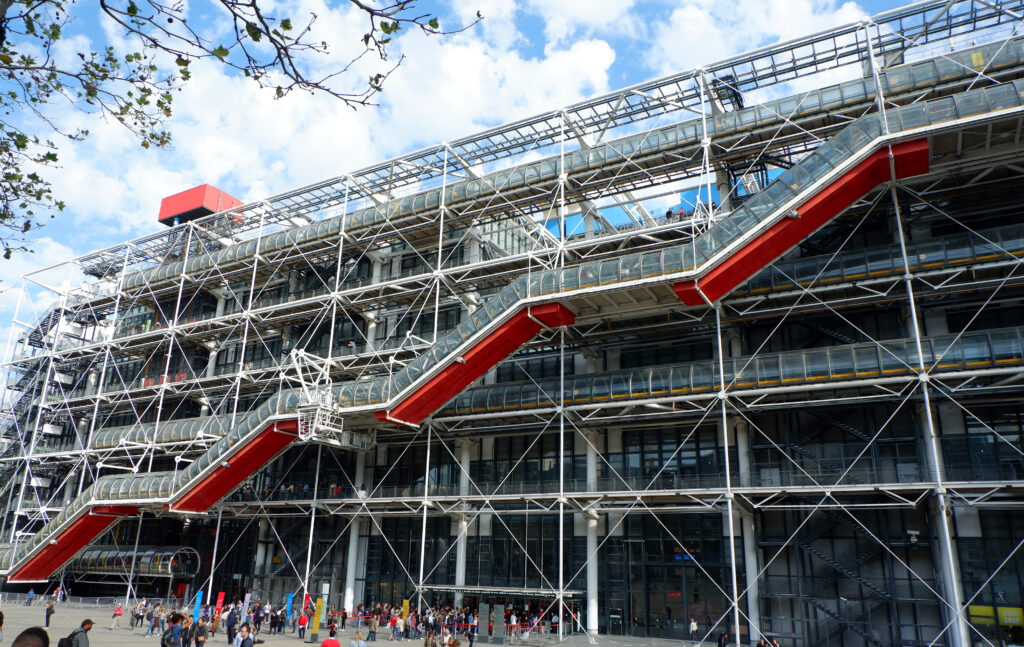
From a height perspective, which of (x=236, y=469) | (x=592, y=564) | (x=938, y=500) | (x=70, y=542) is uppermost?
(x=236, y=469)

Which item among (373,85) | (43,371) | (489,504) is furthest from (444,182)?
(43,371)

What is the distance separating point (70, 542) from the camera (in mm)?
30359

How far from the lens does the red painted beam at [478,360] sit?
72.9ft

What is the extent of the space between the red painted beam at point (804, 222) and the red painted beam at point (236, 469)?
48.4ft

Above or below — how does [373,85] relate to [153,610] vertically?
above

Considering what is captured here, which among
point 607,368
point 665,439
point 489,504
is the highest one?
point 607,368

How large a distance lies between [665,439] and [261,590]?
1776 cm

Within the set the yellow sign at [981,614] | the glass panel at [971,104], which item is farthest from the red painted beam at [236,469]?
the glass panel at [971,104]

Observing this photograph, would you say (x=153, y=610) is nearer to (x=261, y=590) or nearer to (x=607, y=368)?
(x=261, y=590)

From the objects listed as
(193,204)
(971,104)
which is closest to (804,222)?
(971,104)

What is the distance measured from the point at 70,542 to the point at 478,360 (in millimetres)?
19885

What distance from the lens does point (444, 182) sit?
89.6ft

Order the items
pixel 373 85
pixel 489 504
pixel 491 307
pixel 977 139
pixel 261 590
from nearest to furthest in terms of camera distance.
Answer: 1. pixel 373 85
2. pixel 977 139
3. pixel 491 307
4. pixel 489 504
5. pixel 261 590

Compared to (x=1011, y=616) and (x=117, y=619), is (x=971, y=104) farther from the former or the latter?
(x=117, y=619)
